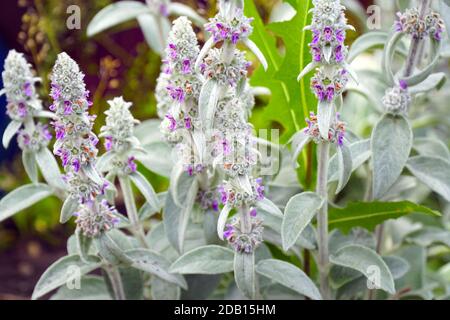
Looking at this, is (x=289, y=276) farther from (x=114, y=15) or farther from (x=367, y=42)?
(x=114, y=15)

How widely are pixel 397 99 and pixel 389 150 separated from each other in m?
0.07

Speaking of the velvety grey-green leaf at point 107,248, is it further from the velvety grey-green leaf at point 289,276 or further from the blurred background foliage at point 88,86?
the blurred background foliage at point 88,86

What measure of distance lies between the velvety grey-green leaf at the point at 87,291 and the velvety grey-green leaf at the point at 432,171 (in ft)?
1.55

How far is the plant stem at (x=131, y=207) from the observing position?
84cm

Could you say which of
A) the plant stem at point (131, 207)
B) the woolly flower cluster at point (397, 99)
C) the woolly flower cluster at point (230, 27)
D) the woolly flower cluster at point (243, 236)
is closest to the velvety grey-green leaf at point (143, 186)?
the plant stem at point (131, 207)

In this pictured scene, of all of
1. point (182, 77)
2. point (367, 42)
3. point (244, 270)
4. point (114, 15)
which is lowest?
point (244, 270)

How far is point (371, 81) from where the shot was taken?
119 centimetres

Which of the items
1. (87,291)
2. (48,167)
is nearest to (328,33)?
(48,167)

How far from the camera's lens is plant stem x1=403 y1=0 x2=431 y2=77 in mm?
807

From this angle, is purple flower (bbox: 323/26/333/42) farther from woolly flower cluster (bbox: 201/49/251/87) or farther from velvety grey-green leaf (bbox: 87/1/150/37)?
velvety grey-green leaf (bbox: 87/1/150/37)

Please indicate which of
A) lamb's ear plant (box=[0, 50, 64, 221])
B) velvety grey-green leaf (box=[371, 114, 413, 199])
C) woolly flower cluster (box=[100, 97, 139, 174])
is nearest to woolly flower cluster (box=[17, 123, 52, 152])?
lamb's ear plant (box=[0, 50, 64, 221])

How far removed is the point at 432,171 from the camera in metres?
0.87
